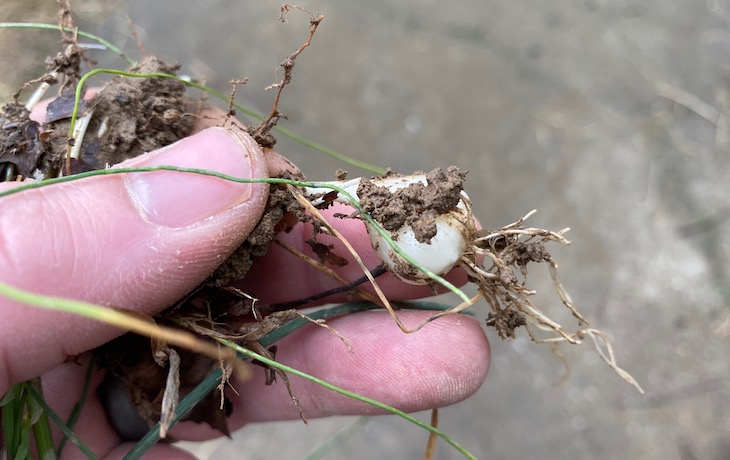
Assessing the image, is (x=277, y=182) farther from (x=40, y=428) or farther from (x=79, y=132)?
(x=40, y=428)

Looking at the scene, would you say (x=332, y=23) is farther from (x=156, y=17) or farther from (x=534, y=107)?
(x=534, y=107)

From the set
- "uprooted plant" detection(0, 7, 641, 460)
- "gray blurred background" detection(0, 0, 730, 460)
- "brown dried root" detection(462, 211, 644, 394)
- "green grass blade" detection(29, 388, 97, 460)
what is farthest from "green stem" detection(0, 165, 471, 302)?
"gray blurred background" detection(0, 0, 730, 460)

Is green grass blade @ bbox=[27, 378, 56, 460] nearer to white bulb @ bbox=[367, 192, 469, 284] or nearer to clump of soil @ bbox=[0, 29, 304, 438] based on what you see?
clump of soil @ bbox=[0, 29, 304, 438]

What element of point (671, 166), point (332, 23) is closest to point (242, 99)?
point (332, 23)

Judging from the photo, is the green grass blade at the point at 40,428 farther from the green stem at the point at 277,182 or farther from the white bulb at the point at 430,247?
the white bulb at the point at 430,247

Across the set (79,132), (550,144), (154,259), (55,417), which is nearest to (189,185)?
(154,259)

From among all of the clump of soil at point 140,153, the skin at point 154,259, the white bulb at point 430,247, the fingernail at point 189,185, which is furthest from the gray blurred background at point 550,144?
the fingernail at point 189,185

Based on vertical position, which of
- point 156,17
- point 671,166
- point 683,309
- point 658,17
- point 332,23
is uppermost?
point 156,17

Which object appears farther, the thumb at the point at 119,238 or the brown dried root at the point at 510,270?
the brown dried root at the point at 510,270
